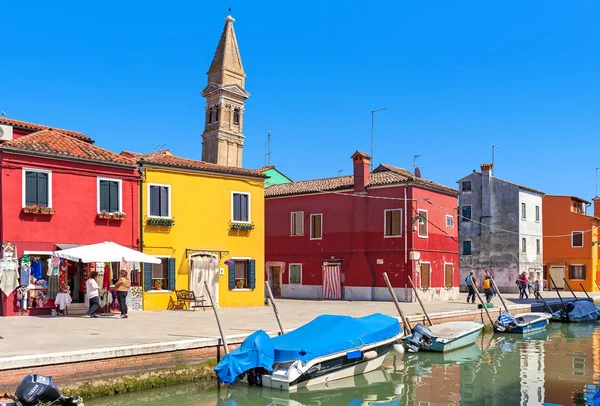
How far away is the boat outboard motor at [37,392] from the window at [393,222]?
21621 millimetres

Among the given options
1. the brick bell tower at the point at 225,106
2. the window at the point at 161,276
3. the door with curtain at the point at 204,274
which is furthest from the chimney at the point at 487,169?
the window at the point at 161,276

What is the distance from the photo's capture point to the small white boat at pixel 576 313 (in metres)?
27.2

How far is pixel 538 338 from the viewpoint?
71.0 feet

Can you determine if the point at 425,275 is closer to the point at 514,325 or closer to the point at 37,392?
the point at 514,325

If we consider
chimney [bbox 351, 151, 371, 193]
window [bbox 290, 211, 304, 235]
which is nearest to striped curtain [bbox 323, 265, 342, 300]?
window [bbox 290, 211, 304, 235]

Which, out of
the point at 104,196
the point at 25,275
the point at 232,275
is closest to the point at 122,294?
the point at 25,275

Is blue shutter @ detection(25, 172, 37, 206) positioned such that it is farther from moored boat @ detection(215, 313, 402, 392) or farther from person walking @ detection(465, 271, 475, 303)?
person walking @ detection(465, 271, 475, 303)

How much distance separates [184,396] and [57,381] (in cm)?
253

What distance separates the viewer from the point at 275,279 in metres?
34.2

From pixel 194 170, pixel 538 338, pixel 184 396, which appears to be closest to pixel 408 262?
pixel 538 338

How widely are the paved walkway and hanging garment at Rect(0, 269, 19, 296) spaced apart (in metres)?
0.83

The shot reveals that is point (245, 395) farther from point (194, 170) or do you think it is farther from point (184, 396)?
point (194, 170)

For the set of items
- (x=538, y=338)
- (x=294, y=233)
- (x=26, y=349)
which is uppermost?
(x=294, y=233)

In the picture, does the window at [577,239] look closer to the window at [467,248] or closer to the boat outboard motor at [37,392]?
the window at [467,248]
